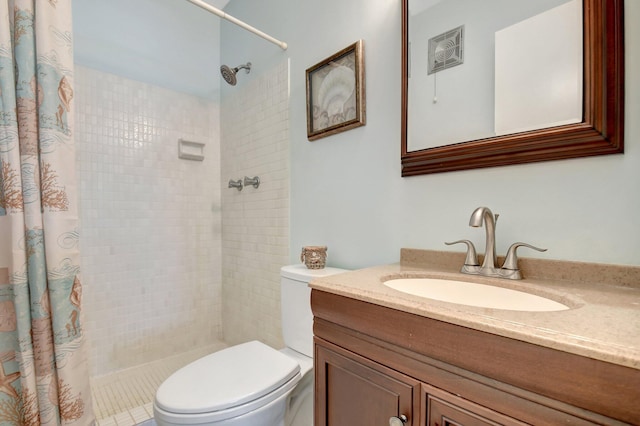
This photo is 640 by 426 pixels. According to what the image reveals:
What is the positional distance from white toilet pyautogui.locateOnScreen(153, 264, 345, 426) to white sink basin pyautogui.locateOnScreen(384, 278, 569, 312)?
1.43 ft

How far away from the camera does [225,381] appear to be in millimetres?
1057

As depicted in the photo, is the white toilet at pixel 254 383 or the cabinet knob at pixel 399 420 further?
the white toilet at pixel 254 383

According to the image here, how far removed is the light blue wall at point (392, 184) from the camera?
79 centimetres

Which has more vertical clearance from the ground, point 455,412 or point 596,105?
point 596,105

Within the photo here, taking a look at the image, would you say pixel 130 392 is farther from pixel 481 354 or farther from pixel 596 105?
pixel 596 105

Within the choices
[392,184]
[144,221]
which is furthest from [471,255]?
[144,221]

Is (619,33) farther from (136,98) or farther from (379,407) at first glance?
(136,98)

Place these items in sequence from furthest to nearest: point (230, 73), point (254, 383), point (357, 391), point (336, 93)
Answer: point (230, 73) → point (336, 93) → point (254, 383) → point (357, 391)

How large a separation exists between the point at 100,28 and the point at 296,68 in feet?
4.29

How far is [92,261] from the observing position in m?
1.85

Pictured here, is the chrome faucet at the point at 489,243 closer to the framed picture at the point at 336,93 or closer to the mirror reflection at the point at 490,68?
the mirror reflection at the point at 490,68

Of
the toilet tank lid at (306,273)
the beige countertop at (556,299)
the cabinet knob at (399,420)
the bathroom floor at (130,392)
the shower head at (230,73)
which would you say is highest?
the shower head at (230,73)

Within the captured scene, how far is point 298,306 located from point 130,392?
4.18ft

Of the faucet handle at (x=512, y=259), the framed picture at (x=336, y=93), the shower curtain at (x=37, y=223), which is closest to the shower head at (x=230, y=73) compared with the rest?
the framed picture at (x=336, y=93)
